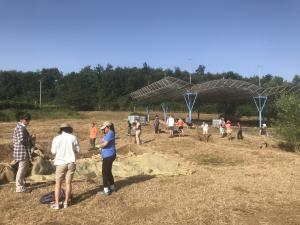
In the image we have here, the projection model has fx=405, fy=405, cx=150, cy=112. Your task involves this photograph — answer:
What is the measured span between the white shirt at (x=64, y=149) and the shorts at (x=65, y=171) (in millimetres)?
82

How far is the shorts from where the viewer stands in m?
7.61

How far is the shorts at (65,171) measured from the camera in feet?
25.0

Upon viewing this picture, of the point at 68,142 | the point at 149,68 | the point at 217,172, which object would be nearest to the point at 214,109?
the point at 149,68

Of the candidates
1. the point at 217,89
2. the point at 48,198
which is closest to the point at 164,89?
the point at 217,89

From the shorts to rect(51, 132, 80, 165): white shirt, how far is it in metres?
0.08

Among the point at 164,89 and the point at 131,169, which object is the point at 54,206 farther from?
the point at 164,89

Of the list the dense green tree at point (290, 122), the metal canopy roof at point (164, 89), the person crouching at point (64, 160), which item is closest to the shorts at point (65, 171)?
the person crouching at point (64, 160)

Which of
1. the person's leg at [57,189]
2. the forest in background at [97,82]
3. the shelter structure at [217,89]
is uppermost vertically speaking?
the forest in background at [97,82]

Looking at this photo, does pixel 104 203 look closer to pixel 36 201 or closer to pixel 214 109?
pixel 36 201

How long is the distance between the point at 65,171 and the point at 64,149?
1.42 feet

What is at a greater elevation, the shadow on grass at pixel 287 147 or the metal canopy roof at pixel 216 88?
the metal canopy roof at pixel 216 88

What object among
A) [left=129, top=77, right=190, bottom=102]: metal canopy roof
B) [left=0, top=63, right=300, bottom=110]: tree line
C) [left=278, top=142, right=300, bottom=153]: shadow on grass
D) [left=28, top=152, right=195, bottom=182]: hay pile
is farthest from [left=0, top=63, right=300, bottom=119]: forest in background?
[left=28, top=152, right=195, bottom=182]: hay pile

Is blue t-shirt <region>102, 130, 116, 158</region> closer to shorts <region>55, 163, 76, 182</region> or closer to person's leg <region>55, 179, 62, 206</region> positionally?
shorts <region>55, 163, 76, 182</region>

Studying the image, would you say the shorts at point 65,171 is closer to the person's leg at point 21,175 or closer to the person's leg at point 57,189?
the person's leg at point 57,189
